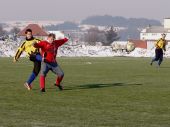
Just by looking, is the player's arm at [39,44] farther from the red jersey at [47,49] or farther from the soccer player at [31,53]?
the soccer player at [31,53]

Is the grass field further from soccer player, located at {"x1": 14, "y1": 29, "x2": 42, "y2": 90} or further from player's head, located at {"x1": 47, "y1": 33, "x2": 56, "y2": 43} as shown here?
player's head, located at {"x1": 47, "y1": 33, "x2": 56, "y2": 43}

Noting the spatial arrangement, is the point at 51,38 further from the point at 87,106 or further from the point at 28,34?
the point at 87,106

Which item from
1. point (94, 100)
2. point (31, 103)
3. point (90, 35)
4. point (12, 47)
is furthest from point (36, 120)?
point (90, 35)

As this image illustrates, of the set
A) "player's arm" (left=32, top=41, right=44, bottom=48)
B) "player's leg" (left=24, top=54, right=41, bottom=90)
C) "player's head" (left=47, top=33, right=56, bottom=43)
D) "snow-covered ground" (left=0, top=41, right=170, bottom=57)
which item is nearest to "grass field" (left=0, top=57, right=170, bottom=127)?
"player's leg" (left=24, top=54, right=41, bottom=90)

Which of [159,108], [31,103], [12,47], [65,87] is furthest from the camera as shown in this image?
[12,47]

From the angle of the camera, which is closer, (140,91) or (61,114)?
(61,114)

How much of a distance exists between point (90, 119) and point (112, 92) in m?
5.82

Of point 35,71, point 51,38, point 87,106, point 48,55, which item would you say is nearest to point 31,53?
point 35,71

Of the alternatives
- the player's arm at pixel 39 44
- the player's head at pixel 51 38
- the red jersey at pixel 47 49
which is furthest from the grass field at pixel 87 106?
the player's head at pixel 51 38

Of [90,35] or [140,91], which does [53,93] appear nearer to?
[140,91]

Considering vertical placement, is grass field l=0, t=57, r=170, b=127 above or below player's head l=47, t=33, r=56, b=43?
below

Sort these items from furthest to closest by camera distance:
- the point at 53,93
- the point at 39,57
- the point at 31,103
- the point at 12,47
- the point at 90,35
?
1. the point at 90,35
2. the point at 12,47
3. the point at 39,57
4. the point at 53,93
5. the point at 31,103

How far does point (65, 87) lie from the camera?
1858 cm

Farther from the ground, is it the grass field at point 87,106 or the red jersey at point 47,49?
the red jersey at point 47,49
